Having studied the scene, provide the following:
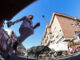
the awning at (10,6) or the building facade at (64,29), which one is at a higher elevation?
the building facade at (64,29)

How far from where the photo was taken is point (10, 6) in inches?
58.9

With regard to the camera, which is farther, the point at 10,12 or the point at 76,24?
the point at 76,24

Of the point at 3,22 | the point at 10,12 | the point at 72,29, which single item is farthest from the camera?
the point at 72,29

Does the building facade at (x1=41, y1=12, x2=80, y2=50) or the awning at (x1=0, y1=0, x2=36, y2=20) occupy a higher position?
→ the building facade at (x1=41, y1=12, x2=80, y2=50)

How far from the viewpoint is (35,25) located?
1.91 meters

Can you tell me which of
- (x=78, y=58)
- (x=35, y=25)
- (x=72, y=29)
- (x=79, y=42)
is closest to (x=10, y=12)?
(x=35, y=25)

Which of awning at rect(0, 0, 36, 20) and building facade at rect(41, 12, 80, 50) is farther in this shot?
building facade at rect(41, 12, 80, 50)

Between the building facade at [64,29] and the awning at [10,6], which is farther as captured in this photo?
the building facade at [64,29]

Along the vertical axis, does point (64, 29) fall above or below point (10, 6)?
above

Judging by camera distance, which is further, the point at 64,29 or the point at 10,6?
the point at 64,29

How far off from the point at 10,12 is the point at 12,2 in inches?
9.9

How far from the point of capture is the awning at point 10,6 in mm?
1415

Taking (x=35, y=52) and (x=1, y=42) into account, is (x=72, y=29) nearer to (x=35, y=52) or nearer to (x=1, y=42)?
(x=35, y=52)

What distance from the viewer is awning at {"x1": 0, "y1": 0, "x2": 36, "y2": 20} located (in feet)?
4.64
